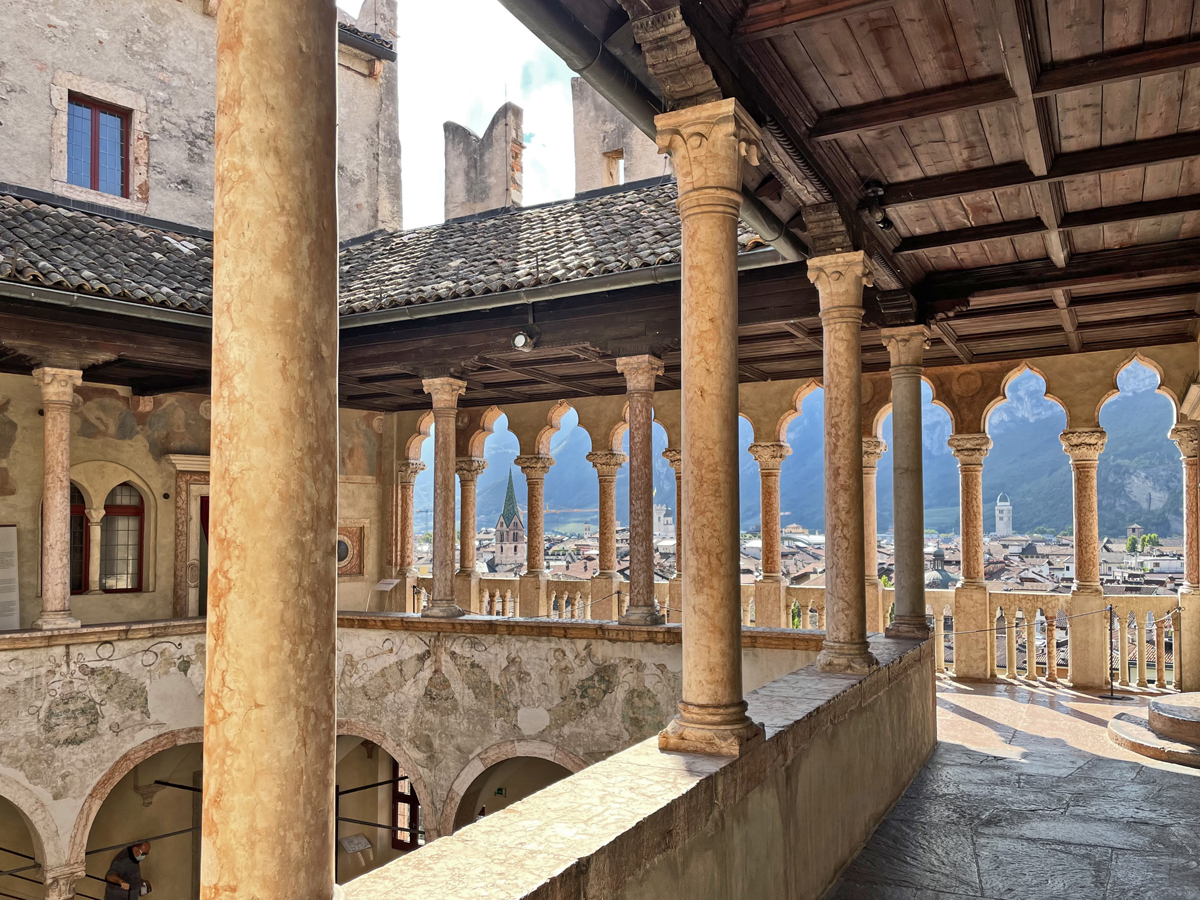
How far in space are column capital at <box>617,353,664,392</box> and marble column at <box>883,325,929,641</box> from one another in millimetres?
2495

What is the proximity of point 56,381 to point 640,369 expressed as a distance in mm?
5934

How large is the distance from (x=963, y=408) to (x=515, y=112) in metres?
8.75

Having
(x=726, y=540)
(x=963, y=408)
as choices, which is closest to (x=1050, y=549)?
(x=963, y=408)

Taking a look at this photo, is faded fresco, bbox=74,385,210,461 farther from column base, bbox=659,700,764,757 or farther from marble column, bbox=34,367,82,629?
column base, bbox=659,700,764,757

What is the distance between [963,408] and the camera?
11789mm

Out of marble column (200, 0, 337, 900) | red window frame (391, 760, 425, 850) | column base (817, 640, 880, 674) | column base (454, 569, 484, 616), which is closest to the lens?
marble column (200, 0, 337, 900)

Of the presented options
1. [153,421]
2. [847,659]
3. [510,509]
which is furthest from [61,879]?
[510,509]

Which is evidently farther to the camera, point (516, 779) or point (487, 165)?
point (487, 165)

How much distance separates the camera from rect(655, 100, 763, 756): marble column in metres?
3.66

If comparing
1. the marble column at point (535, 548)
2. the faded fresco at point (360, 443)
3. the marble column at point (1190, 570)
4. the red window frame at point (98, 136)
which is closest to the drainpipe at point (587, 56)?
the marble column at point (1190, 570)

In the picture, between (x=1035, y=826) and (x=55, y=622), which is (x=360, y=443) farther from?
(x=1035, y=826)

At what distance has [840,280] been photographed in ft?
18.6

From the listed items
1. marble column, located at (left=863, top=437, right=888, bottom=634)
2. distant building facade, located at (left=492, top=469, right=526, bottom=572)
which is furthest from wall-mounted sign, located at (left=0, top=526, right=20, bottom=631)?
distant building facade, located at (left=492, top=469, right=526, bottom=572)

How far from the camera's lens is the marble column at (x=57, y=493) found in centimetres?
942
